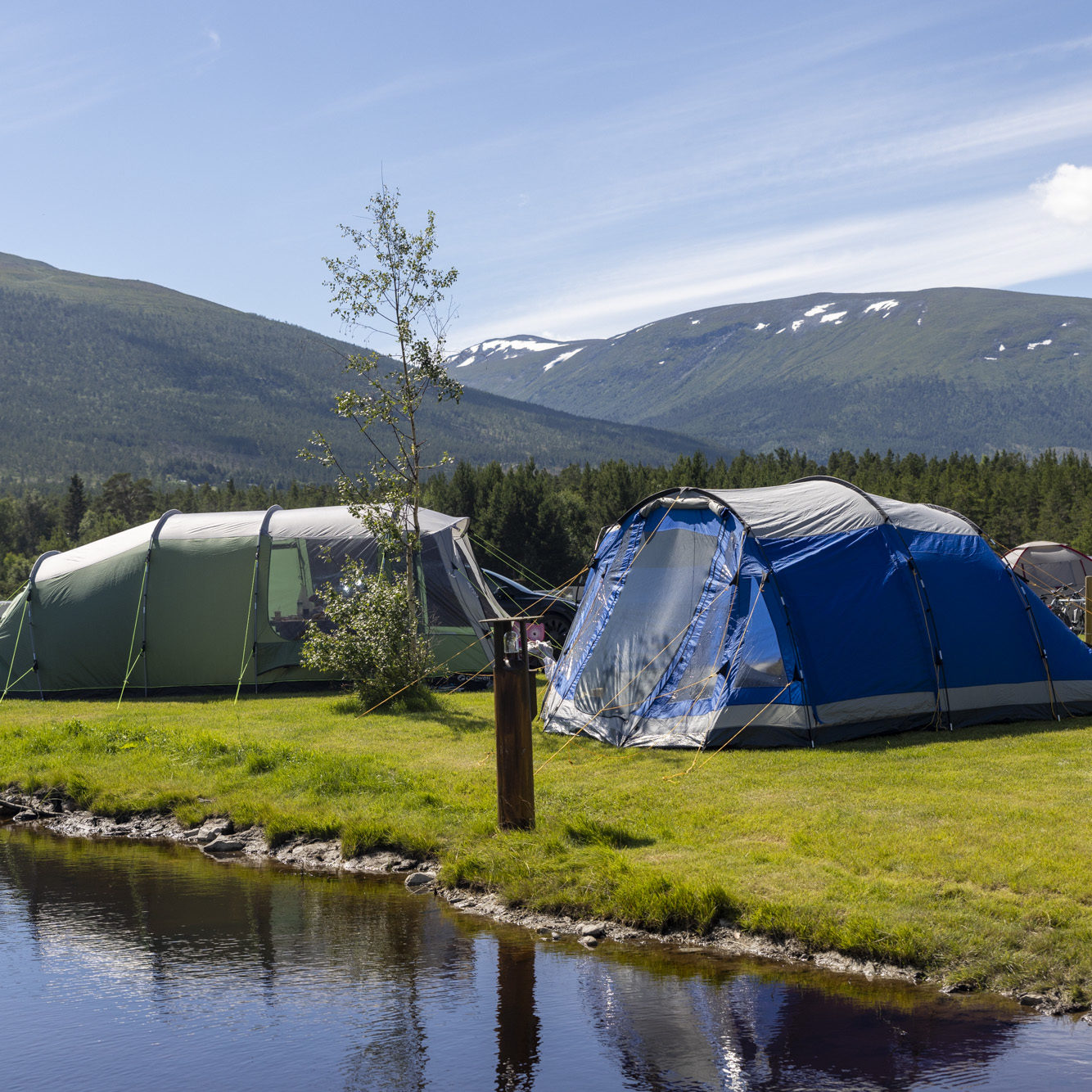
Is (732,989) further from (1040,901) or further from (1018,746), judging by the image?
(1018,746)

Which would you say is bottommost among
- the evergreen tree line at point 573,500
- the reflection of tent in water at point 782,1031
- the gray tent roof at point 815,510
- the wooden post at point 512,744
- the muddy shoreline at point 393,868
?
the reflection of tent in water at point 782,1031

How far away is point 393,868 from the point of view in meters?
8.55

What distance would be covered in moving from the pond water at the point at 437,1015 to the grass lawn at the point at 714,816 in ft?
1.31

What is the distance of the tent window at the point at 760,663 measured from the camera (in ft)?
37.0

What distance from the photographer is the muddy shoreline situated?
6.30 m

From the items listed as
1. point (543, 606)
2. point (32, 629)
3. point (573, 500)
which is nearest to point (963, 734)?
point (543, 606)

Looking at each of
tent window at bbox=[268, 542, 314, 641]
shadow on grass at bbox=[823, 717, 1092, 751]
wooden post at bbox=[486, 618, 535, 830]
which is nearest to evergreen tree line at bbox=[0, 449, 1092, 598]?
tent window at bbox=[268, 542, 314, 641]

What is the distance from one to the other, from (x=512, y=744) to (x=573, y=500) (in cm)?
5377

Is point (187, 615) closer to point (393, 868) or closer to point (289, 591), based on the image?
point (289, 591)

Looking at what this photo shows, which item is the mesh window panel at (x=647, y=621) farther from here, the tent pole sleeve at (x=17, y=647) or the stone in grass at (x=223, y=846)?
the tent pole sleeve at (x=17, y=647)

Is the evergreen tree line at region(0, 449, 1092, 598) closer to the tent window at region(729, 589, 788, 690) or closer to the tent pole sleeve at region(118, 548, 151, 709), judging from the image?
the tent pole sleeve at region(118, 548, 151, 709)

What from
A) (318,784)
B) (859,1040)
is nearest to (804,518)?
(318,784)

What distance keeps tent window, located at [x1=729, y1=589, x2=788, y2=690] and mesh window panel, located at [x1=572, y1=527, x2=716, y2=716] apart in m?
0.80

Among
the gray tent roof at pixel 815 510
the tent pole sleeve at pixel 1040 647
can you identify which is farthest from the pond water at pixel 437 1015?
the tent pole sleeve at pixel 1040 647
